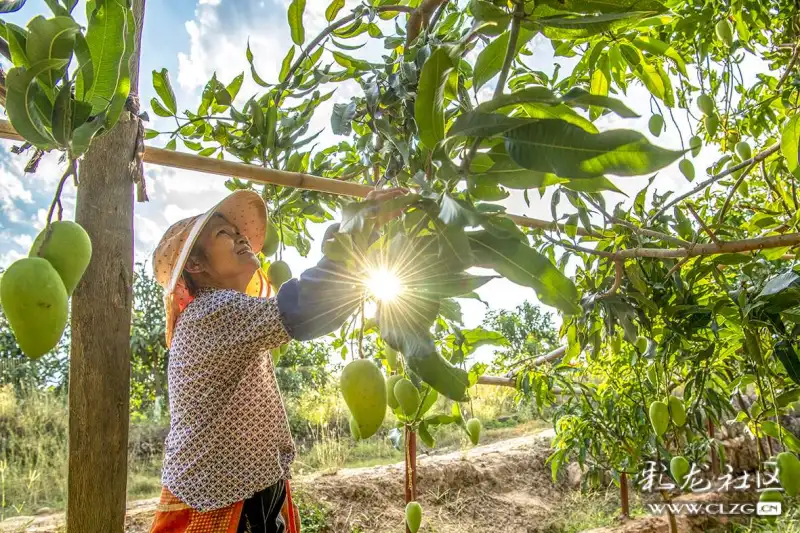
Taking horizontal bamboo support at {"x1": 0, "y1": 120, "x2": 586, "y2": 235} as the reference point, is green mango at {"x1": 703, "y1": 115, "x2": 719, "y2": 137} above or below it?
above

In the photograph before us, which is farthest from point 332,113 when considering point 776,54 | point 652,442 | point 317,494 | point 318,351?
point 318,351

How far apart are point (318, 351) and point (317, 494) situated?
10.9ft

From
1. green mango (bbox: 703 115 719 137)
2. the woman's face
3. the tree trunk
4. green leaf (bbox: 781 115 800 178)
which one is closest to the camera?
the tree trunk

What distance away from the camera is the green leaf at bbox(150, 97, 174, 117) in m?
1.21

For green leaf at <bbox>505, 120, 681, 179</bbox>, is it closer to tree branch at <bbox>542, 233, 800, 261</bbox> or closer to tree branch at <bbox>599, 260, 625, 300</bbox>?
tree branch at <bbox>542, 233, 800, 261</bbox>

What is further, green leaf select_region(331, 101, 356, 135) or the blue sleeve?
green leaf select_region(331, 101, 356, 135)

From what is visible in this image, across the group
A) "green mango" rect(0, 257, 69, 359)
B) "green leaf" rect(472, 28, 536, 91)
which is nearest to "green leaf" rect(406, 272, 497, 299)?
"green leaf" rect(472, 28, 536, 91)

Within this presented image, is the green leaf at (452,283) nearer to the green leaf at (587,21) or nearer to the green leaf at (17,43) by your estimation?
the green leaf at (587,21)

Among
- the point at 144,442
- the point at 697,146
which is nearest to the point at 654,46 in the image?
the point at 697,146

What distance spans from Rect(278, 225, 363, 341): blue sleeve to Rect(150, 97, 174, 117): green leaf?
0.63 m

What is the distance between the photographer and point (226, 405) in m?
1.14

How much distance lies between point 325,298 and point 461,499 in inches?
156

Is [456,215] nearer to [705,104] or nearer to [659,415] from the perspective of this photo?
[659,415]

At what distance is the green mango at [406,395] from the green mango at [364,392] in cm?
19
